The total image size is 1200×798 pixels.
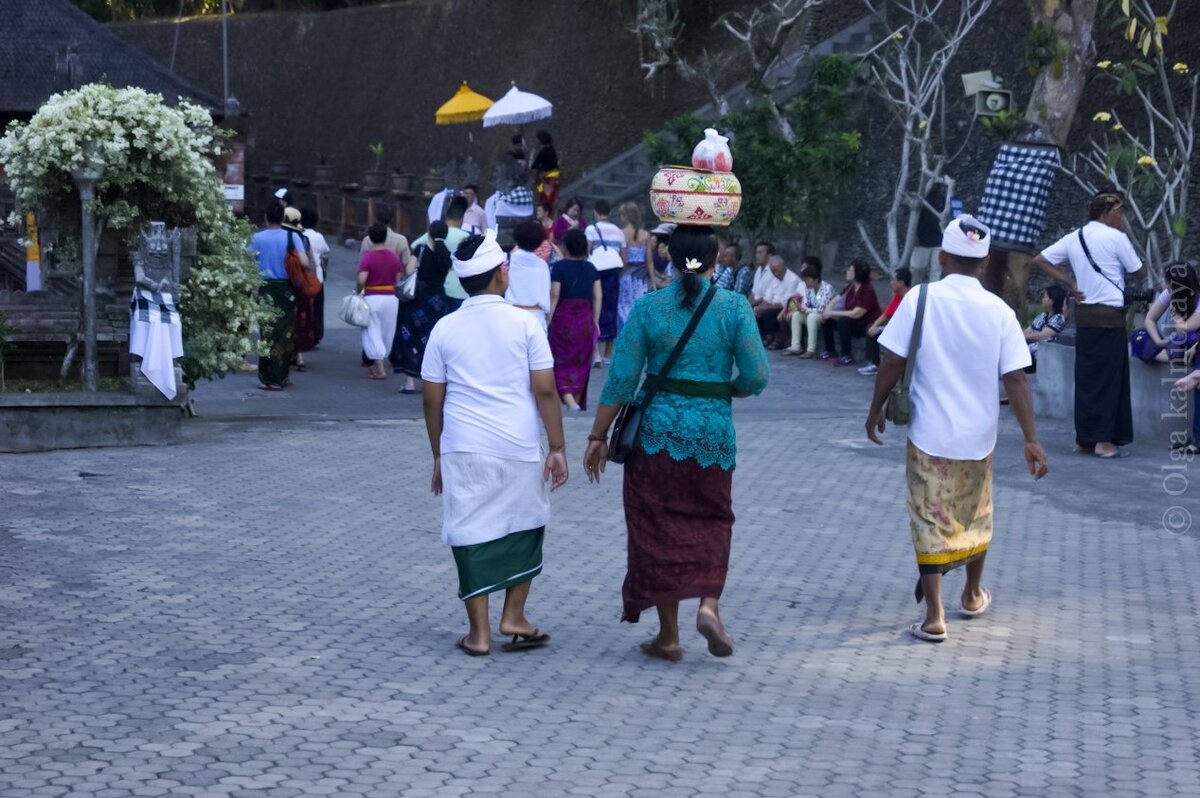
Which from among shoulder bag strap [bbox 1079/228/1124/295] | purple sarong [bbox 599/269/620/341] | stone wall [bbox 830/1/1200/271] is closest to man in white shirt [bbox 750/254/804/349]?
purple sarong [bbox 599/269/620/341]

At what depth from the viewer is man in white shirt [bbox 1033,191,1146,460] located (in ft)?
38.7

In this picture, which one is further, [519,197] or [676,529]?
[519,197]

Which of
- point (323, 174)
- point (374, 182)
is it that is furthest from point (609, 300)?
point (323, 174)

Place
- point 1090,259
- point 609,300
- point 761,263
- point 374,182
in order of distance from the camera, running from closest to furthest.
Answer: point 1090,259 < point 609,300 < point 761,263 < point 374,182

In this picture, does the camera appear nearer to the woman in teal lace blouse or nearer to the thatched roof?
the woman in teal lace blouse

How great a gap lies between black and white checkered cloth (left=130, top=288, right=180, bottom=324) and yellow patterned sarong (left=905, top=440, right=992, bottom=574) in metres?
6.51

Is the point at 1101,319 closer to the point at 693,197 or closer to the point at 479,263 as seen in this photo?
the point at 693,197

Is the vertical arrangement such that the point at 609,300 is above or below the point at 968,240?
below

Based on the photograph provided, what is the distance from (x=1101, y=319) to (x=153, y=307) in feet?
21.6

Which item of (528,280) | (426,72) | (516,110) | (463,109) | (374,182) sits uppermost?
(426,72)

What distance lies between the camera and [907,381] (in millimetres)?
7383

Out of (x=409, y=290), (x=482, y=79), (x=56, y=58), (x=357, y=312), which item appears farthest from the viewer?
(x=482, y=79)

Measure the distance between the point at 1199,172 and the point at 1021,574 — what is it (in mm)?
12131

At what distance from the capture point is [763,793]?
529 cm
